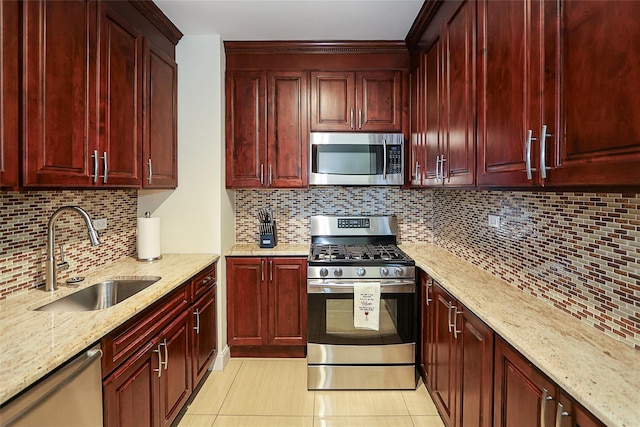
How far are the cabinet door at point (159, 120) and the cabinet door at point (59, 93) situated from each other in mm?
554

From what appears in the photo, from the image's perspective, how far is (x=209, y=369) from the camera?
9.69ft

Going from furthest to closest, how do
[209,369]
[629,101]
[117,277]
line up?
[209,369] < [117,277] < [629,101]

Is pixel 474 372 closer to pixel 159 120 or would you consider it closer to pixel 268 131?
pixel 268 131

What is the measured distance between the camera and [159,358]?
192cm

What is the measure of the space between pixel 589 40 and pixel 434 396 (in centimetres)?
211

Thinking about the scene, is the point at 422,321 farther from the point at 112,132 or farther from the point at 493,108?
the point at 112,132

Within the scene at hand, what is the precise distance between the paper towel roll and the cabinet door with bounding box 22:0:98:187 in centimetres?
81

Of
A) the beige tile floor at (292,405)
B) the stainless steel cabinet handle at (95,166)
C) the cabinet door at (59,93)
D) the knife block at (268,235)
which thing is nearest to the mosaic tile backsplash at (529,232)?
the knife block at (268,235)

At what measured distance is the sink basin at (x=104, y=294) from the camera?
6.12ft

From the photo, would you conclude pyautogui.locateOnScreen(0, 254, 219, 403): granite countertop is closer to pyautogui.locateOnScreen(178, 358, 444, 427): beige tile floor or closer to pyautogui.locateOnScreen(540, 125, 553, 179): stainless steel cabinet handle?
pyautogui.locateOnScreen(178, 358, 444, 427): beige tile floor

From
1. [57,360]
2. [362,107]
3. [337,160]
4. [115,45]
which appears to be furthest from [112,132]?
[362,107]

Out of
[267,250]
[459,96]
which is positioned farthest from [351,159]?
[459,96]

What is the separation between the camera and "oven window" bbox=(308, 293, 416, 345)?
8.73 ft

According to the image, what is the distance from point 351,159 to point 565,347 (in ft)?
6.91
